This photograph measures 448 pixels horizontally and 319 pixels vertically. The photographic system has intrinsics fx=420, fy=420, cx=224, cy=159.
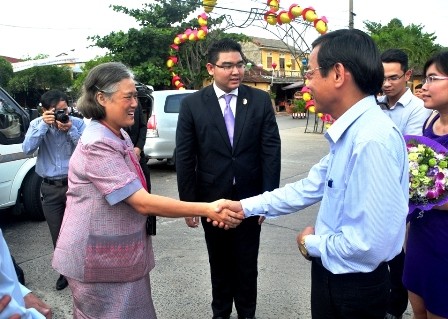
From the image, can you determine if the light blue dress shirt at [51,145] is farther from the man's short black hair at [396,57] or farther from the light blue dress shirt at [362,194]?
the light blue dress shirt at [362,194]

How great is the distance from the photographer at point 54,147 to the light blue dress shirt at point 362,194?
9.15ft

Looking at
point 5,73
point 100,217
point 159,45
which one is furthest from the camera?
point 5,73

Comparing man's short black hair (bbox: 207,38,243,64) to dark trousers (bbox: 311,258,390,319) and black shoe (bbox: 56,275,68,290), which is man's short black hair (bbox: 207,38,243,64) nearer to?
dark trousers (bbox: 311,258,390,319)

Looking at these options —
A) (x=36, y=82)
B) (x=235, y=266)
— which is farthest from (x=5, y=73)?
(x=235, y=266)

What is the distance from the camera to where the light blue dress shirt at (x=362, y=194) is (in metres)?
1.44

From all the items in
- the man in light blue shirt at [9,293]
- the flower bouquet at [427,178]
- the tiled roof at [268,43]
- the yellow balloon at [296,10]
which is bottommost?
the man in light blue shirt at [9,293]

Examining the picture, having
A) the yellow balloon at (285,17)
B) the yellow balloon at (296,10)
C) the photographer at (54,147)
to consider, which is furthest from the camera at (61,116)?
the yellow balloon at (285,17)

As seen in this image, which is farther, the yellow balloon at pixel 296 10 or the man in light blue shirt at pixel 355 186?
the yellow balloon at pixel 296 10

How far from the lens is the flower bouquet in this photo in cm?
207

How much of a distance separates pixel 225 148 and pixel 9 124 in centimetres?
359

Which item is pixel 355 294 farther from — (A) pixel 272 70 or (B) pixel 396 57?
(A) pixel 272 70

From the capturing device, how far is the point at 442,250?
2.17 m

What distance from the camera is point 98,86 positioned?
2061mm

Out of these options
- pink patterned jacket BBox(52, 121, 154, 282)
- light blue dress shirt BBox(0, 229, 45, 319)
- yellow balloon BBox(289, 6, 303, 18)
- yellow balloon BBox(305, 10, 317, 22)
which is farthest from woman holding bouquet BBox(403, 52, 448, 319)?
yellow balloon BBox(289, 6, 303, 18)
